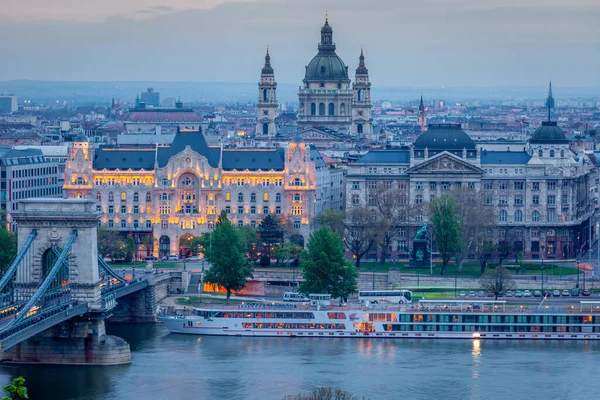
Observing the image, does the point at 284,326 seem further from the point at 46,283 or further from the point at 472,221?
the point at 472,221

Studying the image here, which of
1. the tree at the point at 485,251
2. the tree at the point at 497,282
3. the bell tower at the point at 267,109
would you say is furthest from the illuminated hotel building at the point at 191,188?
the bell tower at the point at 267,109

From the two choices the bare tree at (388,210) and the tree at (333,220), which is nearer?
the bare tree at (388,210)

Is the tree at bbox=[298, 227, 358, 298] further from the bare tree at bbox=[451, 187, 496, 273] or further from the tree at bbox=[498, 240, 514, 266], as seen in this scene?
the tree at bbox=[498, 240, 514, 266]

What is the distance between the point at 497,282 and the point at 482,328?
10.2 m

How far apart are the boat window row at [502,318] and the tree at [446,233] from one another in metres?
19.4

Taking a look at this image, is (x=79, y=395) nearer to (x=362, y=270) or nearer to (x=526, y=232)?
(x=362, y=270)

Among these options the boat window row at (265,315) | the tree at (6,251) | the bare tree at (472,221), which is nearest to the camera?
the boat window row at (265,315)

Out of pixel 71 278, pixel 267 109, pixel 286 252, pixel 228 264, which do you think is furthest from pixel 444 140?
pixel 267 109

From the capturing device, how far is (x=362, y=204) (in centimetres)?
13888

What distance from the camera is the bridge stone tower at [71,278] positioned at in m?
92.1

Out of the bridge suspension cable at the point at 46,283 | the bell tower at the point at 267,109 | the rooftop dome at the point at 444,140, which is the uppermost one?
the bell tower at the point at 267,109

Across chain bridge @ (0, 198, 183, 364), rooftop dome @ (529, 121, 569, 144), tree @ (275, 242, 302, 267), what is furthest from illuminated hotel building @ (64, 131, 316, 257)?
chain bridge @ (0, 198, 183, 364)

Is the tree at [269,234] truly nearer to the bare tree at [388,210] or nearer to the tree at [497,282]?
the bare tree at [388,210]

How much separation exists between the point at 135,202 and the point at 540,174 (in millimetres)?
28095
